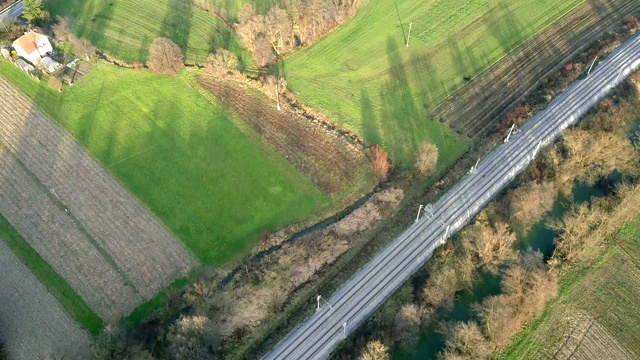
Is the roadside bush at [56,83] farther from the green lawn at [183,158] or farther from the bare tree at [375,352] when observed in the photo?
the bare tree at [375,352]

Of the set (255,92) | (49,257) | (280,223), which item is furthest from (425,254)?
(49,257)

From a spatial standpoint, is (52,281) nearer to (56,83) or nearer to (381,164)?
(56,83)

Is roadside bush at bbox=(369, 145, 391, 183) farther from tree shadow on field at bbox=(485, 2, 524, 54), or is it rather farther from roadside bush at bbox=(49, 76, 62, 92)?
roadside bush at bbox=(49, 76, 62, 92)

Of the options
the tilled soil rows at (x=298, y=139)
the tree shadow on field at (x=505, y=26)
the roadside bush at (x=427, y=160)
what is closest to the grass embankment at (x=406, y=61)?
the tree shadow on field at (x=505, y=26)

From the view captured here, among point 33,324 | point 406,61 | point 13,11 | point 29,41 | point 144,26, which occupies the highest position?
point 13,11

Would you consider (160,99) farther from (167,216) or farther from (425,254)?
(425,254)

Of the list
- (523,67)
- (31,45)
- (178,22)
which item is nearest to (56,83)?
(31,45)
